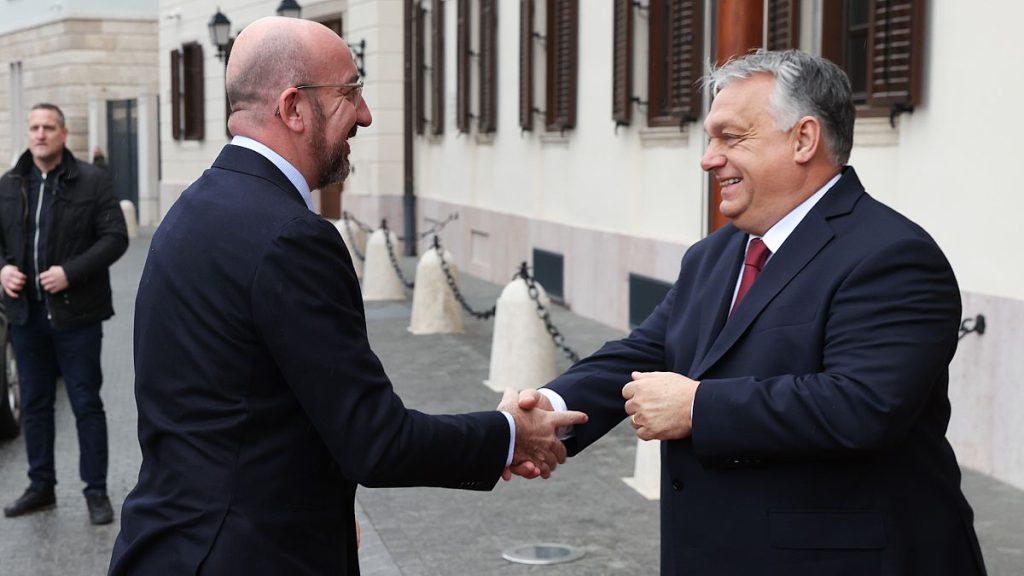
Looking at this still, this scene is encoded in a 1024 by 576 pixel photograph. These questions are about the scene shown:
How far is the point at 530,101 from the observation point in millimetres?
17516

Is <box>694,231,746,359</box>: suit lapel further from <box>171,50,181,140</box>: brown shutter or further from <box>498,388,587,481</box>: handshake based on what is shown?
<box>171,50,181,140</box>: brown shutter

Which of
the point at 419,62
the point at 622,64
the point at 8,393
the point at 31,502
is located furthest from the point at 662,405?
the point at 419,62

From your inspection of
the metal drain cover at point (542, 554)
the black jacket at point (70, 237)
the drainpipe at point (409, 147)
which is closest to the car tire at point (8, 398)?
the black jacket at point (70, 237)

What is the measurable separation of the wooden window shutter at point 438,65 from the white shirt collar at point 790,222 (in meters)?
19.0

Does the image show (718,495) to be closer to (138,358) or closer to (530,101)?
(138,358)

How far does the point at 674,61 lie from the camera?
13227mm

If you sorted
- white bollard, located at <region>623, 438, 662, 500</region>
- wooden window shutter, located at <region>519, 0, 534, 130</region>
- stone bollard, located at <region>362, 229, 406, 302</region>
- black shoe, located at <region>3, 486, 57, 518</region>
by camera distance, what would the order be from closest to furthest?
black shoe, located at <region>3, 486, 57, 518</region> → white bollard, located at <region>623, 438, 662, 500</region> → wooden window shutter, located at <region>519, 0, 534, 130</region> → stone bollard, located at <region>362, 229, 406, 302</region>

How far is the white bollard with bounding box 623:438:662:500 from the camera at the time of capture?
7.74 m

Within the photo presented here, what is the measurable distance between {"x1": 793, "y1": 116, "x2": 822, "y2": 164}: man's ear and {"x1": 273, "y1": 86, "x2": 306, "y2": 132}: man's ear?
3.25 feet

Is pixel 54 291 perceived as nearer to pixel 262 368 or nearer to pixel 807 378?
pixel 262 368

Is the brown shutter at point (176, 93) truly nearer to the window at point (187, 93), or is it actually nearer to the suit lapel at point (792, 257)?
the window at point (187, 93)

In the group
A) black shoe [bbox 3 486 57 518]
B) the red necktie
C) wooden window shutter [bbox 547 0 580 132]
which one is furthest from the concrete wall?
the red necktie

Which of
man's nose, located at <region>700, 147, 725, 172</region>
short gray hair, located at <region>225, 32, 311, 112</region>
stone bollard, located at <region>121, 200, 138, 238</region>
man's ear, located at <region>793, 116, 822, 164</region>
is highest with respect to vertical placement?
short gray hair, located at <region>225, 32, 311, 112</region>

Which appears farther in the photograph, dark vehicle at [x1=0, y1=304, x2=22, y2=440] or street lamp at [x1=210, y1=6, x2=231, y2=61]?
street lamp at [x1=210, y1=6, x2=231, y2=61]
